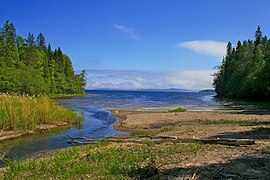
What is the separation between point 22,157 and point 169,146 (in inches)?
247

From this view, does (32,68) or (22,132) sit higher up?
(32,68)

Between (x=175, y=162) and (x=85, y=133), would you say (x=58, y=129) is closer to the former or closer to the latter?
(x=85, y=133)

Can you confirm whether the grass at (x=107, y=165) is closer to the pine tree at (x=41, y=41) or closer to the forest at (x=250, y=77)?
the forest at (x=250, y=77)

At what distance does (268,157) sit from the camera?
778 centimetres

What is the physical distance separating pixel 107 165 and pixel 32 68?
→ 68.7 meters

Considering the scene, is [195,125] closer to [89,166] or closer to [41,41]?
[89,166]

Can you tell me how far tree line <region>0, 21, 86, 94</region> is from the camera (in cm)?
5972

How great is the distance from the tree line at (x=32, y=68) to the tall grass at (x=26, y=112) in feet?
131

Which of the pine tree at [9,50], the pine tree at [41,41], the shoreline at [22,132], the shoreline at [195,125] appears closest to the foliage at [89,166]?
the shoreline at [195,125]

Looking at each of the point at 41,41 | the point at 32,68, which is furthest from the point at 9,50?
the point at 41,41

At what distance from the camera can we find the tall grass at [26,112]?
16.4m

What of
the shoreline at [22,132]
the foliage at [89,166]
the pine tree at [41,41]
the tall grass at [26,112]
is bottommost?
the shoreline at [22,132]

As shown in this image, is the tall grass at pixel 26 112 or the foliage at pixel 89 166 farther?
the tall grass at pixel 26 112

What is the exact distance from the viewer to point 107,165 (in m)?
7.52
